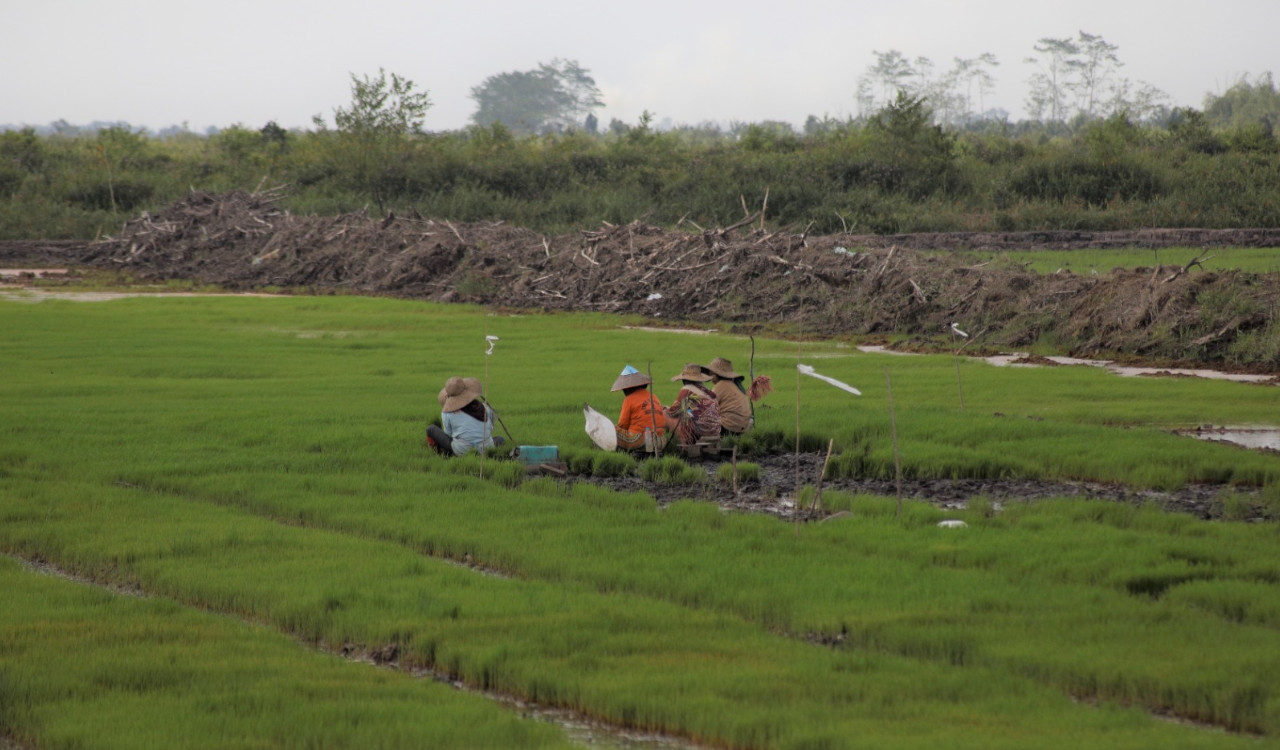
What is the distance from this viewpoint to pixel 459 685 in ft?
20.1

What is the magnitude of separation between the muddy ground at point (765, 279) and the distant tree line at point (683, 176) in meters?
3.70

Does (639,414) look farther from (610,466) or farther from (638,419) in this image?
(610,466)

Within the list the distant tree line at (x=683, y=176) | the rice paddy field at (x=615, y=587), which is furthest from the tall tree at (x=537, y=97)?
the rice paddy field at (x=615, y=587)

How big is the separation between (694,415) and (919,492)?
241 centimetres

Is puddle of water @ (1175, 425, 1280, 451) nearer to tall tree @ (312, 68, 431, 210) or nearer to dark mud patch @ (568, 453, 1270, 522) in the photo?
dark mud patch @ (568, 453, 1270, 522)

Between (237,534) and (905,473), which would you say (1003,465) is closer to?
(905,473)

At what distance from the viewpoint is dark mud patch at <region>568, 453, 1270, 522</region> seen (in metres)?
9.30

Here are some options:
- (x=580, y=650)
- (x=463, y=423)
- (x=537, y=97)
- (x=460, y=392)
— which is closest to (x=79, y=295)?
Result: (x=463, y=423)

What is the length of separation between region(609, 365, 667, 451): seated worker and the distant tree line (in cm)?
2520

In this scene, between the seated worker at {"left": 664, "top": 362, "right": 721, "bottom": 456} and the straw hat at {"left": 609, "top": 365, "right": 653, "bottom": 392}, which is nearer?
the straw hat at {"left": 609, "top": 365, "right": 653, "bottom": 392}

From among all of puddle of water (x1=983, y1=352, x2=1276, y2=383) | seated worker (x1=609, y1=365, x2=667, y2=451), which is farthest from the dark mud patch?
puddle of water (x1=983, y1=352, x2=1276, y2=383)

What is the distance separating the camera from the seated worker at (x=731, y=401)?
458 inches

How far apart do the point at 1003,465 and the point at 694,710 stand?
6010 mm

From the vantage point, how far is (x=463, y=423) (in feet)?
37.3
